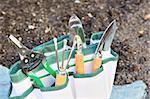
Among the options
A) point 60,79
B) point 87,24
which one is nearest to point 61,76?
point 60,79

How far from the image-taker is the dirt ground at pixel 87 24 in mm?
1606

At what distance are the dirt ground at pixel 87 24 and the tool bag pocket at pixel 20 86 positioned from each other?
0.49 m

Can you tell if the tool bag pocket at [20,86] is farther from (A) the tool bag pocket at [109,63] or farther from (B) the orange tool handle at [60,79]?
(A) the tool bag pocket at [109,63]

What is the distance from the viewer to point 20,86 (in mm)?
1106

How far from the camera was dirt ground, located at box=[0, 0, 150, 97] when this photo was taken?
1.61m

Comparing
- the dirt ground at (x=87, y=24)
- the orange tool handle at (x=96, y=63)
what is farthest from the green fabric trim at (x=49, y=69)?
the dirt ground at (x=87, y=24)

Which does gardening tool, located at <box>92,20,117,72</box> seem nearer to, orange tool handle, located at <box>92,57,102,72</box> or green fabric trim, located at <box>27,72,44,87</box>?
A: orange tool handle, located at <box>92,57,102,72</box>

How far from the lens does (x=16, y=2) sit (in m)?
1.94

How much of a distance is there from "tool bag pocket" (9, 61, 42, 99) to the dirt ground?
19.2 inches

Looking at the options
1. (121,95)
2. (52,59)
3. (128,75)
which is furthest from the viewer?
(128,75)

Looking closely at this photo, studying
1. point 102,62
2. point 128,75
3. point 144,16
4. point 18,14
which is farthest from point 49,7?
point 102,62

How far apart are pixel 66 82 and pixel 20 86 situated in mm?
118

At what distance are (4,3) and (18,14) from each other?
11 cm

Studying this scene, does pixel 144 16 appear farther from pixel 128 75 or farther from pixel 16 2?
pixel 16 2
